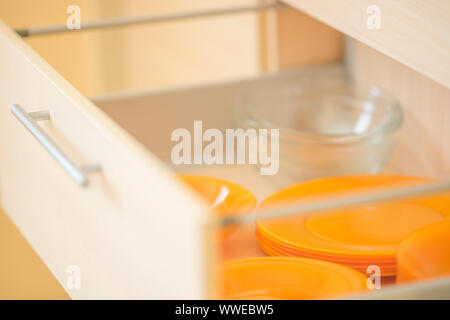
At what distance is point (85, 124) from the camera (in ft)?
2.62

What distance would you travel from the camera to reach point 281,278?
38.4 inches

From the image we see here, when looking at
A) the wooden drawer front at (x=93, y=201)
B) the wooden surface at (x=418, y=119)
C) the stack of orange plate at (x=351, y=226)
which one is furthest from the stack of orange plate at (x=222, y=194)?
the wooden surface at (x=418, y=119)

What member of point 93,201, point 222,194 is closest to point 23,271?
point 222,194

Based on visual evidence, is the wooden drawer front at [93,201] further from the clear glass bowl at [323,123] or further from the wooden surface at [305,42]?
the wooden surface at [305,42]

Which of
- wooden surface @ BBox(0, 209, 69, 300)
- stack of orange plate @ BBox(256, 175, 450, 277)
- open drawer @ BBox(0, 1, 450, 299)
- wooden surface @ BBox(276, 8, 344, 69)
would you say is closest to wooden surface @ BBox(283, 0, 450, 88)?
stack of orange plate @ BBox(256, 175, 450, 277)

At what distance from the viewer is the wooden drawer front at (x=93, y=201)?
25.2 inches

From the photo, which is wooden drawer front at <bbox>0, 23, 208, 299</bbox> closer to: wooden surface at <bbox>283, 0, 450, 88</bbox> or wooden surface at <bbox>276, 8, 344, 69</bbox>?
wooden surface at <bbox>283, 0, 450, 88</bbox>

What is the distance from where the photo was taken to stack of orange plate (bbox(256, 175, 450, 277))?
1.01 m

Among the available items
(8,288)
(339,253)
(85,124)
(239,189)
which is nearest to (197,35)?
(8,288)

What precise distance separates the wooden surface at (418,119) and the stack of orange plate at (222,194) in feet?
1.14

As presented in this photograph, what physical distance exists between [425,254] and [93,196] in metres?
0.38

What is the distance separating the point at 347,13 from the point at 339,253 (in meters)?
0.30
